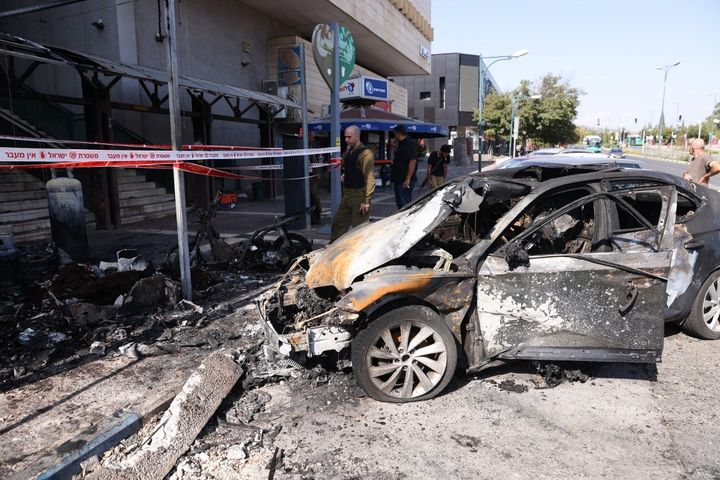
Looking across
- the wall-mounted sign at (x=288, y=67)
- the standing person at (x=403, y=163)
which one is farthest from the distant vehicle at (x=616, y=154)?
the wall-mounted sign at (x=288, y=67)

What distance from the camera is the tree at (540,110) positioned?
48.3 metres

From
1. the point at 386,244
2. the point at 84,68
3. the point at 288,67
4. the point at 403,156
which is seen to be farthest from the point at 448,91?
the point at 386,244

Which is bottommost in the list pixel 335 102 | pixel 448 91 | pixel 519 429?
pixel 519 429

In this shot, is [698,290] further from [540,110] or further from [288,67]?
[540,110]

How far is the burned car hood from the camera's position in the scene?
379 cm

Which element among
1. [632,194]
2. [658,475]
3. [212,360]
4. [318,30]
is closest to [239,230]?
[318,30]

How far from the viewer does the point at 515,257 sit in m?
3.63

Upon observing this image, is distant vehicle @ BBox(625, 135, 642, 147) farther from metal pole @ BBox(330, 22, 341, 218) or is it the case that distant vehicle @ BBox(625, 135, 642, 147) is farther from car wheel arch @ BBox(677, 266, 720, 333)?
car wheel arch @ BBox(677, 266, 720, 333)

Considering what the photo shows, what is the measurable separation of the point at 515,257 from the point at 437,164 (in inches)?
415

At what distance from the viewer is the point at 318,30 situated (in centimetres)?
936

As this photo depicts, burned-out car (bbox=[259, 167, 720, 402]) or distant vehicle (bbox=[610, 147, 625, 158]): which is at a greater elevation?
distant vehicle (bbox=[610, 147, 625, 158])

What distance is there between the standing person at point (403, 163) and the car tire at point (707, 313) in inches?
222

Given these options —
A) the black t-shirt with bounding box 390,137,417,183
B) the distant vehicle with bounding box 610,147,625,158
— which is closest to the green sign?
the black t-shirt with bounding box 390,137,417,183

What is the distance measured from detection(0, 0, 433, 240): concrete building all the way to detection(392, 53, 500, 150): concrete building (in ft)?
116
